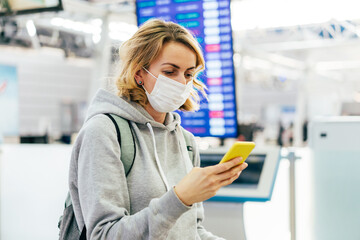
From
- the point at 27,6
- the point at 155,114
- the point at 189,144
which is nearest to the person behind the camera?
the point at 155,114

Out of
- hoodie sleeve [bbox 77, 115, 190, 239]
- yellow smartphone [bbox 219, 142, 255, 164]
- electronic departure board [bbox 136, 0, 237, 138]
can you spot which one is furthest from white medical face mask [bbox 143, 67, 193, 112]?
electronic departure board [bbox 136, 0, 237, 138]

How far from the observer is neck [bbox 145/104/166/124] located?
163 cm

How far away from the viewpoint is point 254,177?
2875 mm

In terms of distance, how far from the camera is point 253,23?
7.47 meters

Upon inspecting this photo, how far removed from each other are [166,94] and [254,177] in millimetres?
1542

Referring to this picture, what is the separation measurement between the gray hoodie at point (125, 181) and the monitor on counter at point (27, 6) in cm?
255

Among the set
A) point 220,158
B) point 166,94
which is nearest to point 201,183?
point 166,94

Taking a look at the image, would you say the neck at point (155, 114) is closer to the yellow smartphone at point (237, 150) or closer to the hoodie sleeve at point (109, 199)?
the hoodie sleeve at point (109, 199)

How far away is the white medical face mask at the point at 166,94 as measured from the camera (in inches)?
59.6

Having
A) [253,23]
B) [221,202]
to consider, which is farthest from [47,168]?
[253,23]

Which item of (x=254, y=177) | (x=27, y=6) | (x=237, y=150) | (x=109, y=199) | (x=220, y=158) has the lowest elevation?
(x=254, y=177)

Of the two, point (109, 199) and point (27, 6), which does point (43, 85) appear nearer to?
point (27, 6)

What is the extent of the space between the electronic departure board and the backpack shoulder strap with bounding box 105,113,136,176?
1.68 metres

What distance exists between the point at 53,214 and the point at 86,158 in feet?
7.30
